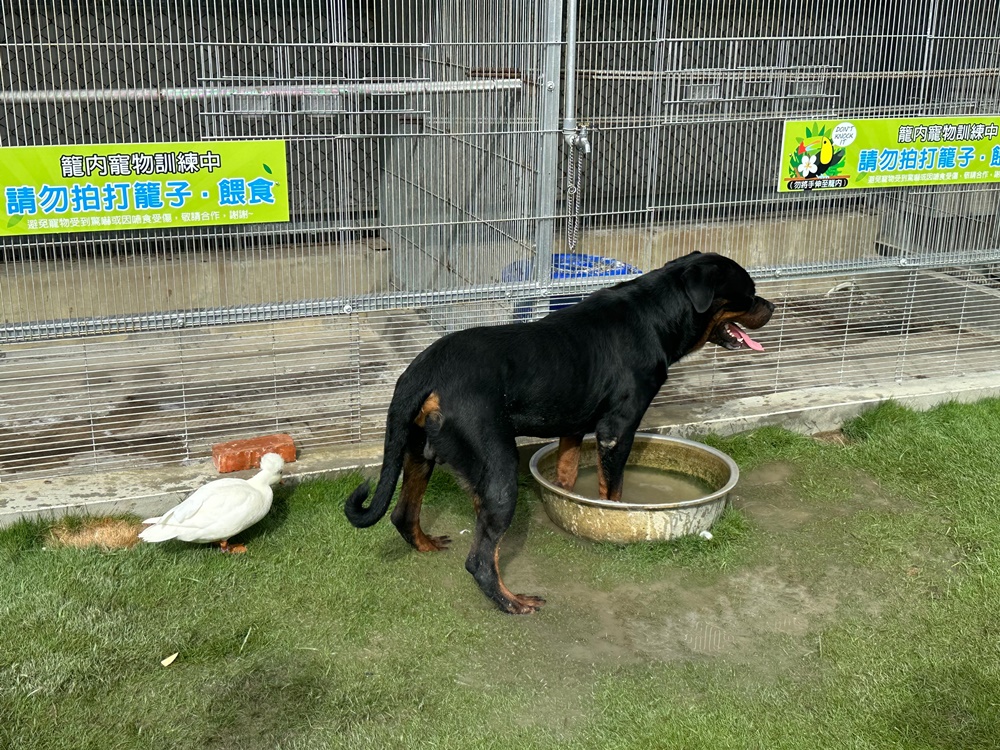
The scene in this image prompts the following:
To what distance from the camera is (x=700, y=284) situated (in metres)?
4.96

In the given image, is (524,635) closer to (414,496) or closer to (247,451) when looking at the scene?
(414,496)

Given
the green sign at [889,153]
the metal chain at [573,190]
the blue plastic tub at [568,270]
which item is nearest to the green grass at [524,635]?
the blue plastic tub at [568,270]

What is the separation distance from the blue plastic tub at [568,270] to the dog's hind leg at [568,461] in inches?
47.9

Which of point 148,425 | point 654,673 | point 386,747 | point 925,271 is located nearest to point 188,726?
point 386,747

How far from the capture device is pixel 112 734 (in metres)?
3.68

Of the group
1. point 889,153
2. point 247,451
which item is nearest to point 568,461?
point 247,451

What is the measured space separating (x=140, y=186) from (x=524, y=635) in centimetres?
288

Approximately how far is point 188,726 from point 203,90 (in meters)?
3.26

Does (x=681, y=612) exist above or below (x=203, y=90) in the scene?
below

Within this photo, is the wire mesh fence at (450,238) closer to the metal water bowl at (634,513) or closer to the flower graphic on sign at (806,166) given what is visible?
the flower graphic on sign at (806,166)

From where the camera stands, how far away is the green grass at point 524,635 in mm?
3760

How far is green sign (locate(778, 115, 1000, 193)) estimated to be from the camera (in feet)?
20.4

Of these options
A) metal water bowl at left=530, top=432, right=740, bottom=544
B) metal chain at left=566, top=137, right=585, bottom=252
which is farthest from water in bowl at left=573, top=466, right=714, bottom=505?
metal chain at left=566, top=137, right=585, bottom=252

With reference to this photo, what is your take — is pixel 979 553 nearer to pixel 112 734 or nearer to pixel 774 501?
pixel 774 501
